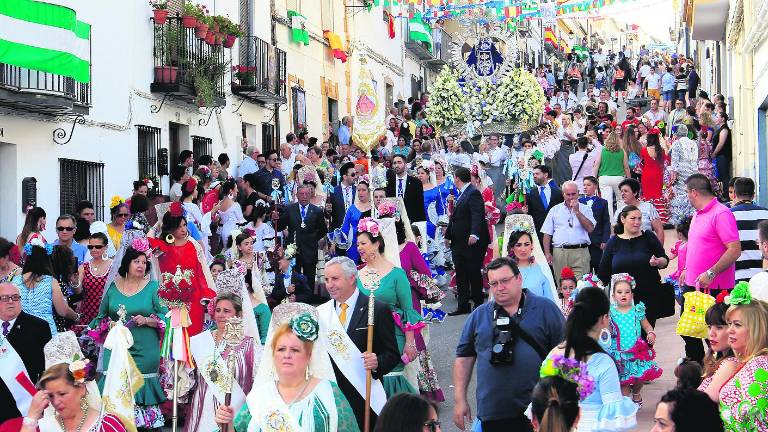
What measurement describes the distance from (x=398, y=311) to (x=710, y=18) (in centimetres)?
1739

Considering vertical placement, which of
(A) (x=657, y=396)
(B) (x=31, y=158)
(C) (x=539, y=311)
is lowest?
(A) (x=657, y=396)

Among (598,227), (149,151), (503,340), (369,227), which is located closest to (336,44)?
(149,151)

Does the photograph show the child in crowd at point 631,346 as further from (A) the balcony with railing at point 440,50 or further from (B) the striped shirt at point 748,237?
(A) the balcony with railing at point 440,50

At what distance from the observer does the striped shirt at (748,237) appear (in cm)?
1092

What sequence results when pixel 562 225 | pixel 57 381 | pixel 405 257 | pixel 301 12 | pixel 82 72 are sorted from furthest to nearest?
1. pixel 301 12
2. pixel 82 72
3. pixel 562 225
4. pixel 405 257
5. pixel 57 381

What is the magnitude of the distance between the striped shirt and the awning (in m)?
14.9

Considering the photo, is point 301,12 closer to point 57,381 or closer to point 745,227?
point 745,227

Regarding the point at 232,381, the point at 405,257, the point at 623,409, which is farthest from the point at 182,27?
the point at 623,409

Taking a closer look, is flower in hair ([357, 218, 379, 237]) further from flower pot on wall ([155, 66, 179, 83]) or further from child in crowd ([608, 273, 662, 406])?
flower pot on wall ([155, 66, 179, 83])

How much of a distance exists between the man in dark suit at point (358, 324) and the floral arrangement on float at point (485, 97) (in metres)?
18.9

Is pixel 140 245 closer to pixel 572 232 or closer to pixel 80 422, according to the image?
pixel 80 422

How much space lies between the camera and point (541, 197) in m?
17.1

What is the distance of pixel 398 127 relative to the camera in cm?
3228

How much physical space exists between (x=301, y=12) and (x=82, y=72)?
1450cm
